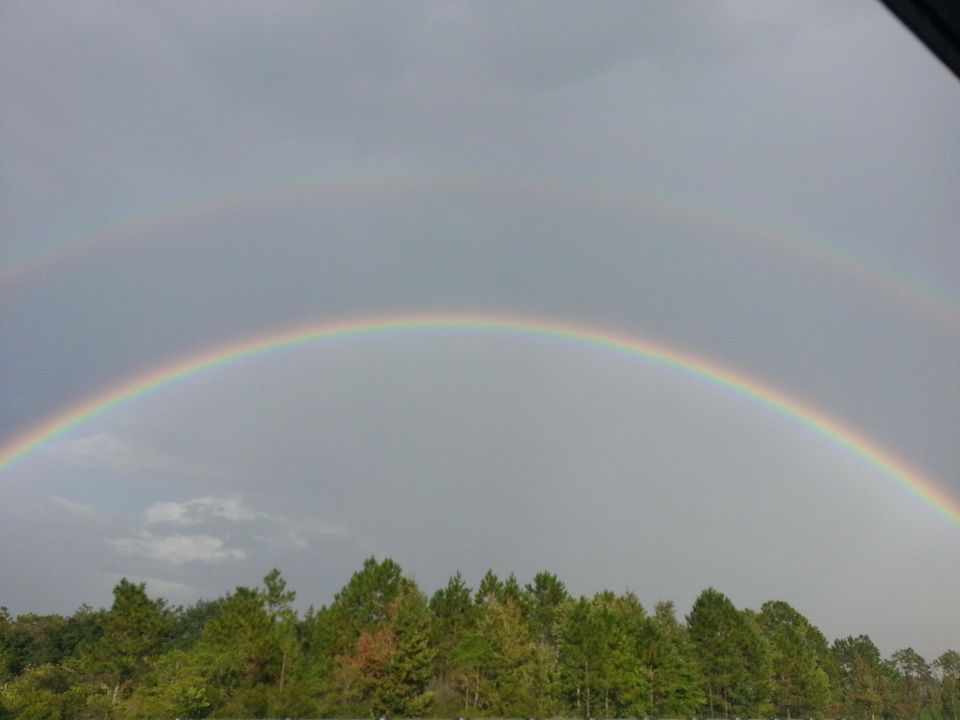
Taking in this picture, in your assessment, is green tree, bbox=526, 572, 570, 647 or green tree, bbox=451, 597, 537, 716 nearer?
green tree, bbox=451, 597, 537, 716

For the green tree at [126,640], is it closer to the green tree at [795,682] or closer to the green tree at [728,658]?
the green tree at [728,658]

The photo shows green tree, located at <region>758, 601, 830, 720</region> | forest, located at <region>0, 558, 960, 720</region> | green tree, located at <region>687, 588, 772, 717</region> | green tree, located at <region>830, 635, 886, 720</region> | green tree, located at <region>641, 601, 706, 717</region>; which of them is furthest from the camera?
green tree, located at <region>830, 635, 886, 720</region>

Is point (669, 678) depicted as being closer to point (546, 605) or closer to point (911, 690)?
point (546, 605)

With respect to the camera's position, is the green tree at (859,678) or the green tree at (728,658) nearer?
the green tree at (728,658)

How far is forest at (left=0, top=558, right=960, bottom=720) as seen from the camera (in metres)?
42.9

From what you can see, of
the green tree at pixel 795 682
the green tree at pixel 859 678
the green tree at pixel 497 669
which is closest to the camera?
the green tree at pixel 497 669

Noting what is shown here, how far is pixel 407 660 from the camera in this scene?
52625 mm

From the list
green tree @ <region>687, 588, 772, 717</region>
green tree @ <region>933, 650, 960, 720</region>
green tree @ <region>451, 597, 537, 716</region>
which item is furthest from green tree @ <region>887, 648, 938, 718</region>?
green tree @ <region>451, 597, 537, 716</region>

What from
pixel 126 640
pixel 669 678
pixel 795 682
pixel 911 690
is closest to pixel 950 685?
pixel 911 690

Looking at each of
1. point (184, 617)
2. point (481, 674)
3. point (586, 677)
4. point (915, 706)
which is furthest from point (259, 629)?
point (915, 706)

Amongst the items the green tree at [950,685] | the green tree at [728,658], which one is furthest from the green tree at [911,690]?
the green tree at [728,658]

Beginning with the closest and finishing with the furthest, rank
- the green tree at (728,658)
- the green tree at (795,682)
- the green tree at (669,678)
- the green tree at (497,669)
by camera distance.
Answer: the green tree at (497,669) → the green tree at (669,678) → the green tree at (728,658) → the green tree at (795,682)

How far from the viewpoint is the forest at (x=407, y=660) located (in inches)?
1689

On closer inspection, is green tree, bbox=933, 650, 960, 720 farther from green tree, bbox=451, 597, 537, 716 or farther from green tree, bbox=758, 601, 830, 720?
green tree, bbox=451, 597, 537, 716
